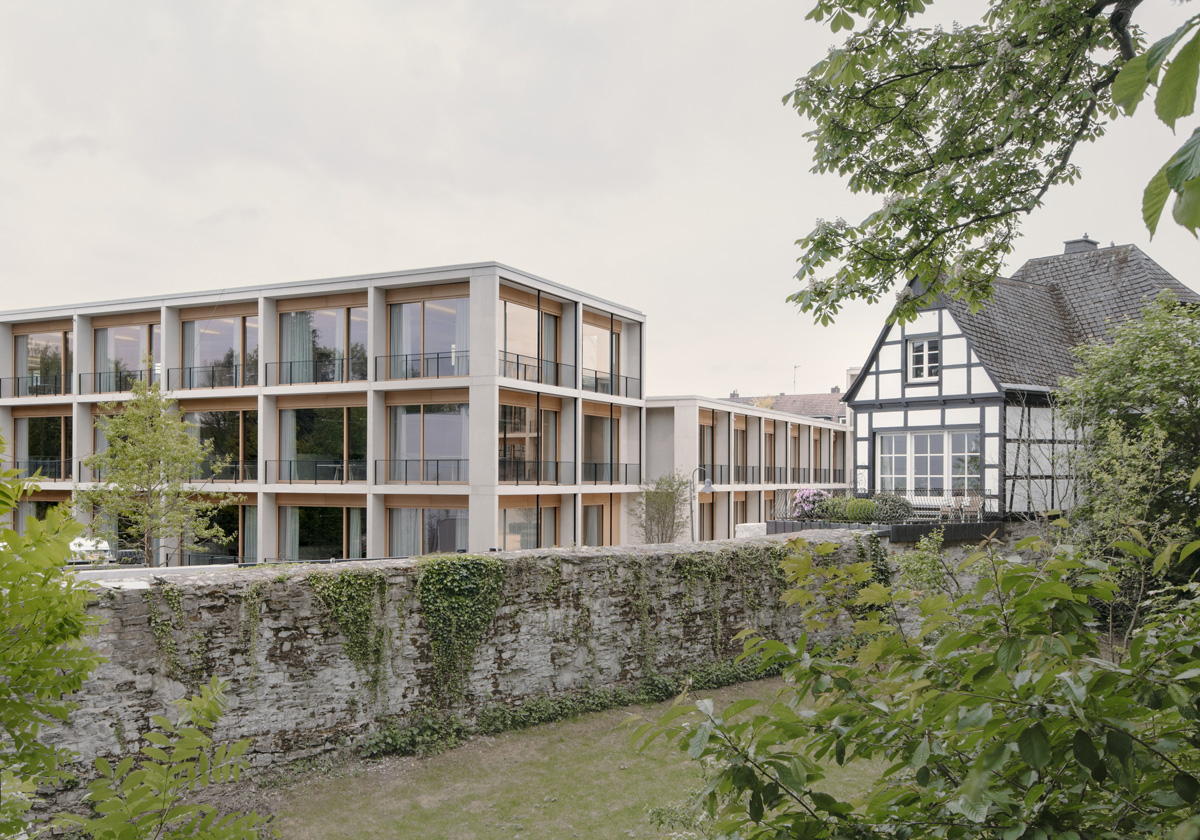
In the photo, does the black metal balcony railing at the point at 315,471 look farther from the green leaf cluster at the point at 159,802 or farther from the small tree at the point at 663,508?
the green leaf cluster at the point at 159,802

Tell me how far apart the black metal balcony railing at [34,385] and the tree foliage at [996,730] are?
3290 centimetres

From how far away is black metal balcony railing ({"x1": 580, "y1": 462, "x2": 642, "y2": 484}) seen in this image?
27.3 metres

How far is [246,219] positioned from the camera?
22516 mm

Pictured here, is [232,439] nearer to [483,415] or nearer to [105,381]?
[105,381]

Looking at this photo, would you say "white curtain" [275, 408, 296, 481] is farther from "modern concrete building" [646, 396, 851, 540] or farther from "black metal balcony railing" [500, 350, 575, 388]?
"modern concrete building" [646, 396, 851, 540]

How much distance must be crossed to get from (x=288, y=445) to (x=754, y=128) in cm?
1990

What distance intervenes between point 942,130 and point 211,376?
25.1 metres

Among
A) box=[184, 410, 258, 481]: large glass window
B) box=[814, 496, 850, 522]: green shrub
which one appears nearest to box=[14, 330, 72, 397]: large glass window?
box=[184, 410, 258, 481]: large glass window

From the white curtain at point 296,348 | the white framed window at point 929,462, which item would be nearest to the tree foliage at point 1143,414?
the white framed window at point 929,462

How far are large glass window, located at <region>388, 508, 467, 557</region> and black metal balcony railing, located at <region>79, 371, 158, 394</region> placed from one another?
1167cm

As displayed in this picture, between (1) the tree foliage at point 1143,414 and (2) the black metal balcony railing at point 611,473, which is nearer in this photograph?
(1) the tree foliage at point 1143,414

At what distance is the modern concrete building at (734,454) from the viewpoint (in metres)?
31.2

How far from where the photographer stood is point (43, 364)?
29.2 m

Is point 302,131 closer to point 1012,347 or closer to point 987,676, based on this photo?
point 1012,347
